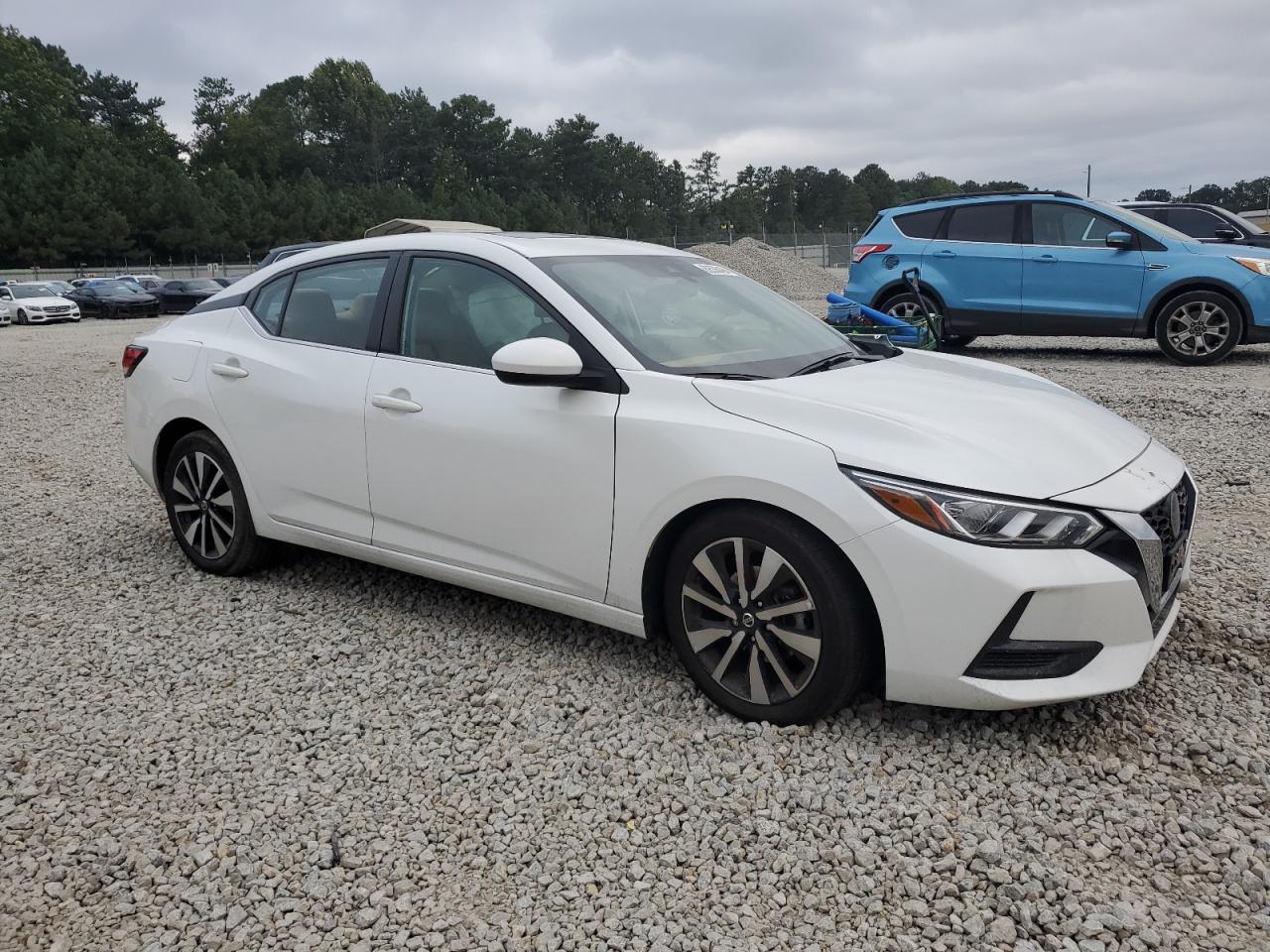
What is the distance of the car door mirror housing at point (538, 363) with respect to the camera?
3371mm

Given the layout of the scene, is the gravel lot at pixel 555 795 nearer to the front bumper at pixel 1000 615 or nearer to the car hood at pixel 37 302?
the front bumper at pixel 1000 615

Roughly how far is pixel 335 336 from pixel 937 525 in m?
2.67

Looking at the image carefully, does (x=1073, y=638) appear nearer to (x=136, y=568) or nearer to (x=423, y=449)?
(x=423, y=449)

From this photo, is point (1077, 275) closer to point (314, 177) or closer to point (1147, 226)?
point (1147, 226)

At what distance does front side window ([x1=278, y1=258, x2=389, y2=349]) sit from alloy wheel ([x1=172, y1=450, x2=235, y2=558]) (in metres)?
0.78

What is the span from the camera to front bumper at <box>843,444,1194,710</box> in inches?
111

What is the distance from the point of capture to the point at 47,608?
464 centimetres

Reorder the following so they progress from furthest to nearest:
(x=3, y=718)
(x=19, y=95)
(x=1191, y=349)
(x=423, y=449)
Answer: (x=19, y=95), (x=1191, y=349), (x=423, y=449), (x=3, y=718)

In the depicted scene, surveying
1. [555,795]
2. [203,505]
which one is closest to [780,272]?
[203,505]

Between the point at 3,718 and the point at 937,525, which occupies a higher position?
the point at 937,525

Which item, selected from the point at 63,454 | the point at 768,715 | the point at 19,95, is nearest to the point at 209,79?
the point at 19,95

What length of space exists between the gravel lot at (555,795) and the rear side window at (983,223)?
300 inches

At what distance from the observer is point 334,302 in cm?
441

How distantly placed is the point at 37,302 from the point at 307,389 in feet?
98.9
